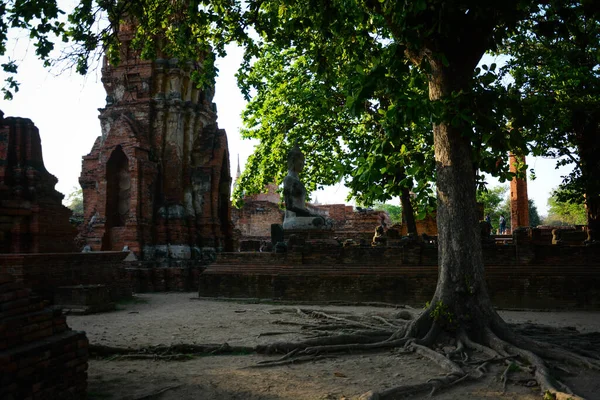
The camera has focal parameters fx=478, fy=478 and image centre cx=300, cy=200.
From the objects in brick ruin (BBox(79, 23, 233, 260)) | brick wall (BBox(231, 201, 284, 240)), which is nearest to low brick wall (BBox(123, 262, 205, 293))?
brick ruin (BBox(79, 23, 233, 260))

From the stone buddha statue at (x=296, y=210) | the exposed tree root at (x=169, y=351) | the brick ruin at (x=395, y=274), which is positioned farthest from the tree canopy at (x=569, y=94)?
the exposed tree root at (x=169, y=351)

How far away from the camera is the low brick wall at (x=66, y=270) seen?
9.11 metres

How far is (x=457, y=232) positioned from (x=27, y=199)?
10382 millimetres

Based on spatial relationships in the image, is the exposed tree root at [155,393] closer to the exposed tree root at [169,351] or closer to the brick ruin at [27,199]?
the exposed tree root at [169,351]

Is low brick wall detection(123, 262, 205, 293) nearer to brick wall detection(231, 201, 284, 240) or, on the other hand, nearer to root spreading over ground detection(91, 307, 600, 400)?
root spreading over ground detection(91, 307, 600, 400)

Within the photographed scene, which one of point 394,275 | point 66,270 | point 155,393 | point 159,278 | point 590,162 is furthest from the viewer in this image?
point 159,278

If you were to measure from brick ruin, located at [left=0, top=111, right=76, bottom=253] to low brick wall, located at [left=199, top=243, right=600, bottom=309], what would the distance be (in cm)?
392

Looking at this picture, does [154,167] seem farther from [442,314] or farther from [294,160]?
[442,314]

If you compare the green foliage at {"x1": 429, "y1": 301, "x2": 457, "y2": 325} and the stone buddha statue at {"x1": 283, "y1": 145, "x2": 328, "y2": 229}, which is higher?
the stone buddha statue at {"x1": 283, "y1": 145, "x2": 328, "y2": 229}

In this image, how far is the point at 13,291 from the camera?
3.52 meters

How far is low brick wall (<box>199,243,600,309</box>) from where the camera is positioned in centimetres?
996

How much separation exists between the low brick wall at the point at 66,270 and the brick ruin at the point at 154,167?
2.46 metres

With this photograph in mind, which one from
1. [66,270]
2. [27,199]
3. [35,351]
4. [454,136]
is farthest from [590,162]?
[27,199]

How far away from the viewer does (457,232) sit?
19.5ft
